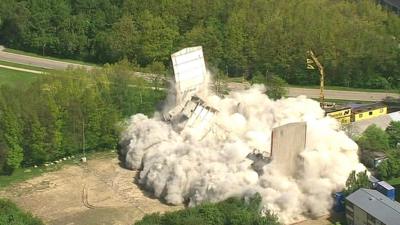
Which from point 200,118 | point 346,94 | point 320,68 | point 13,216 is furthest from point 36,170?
point 346,94

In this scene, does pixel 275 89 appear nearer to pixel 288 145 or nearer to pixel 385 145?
pixel 385 145

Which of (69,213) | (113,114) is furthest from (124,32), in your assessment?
(69,213)

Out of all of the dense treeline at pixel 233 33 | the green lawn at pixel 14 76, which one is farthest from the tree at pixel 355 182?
the green lawn at pixel 14 76

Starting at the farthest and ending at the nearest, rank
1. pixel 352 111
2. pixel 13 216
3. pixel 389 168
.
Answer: pixel 352 111 < pixel 389 168 < pixel 13 216

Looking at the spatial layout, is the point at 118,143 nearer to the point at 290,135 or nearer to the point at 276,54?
the point at 290,135

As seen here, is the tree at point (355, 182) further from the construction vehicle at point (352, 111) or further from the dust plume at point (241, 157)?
the construction vehicle at point (352, 111)

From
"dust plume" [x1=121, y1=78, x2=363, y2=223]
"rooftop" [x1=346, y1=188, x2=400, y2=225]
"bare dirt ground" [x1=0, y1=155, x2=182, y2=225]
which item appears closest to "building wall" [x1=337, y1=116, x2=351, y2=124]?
"dust plume" [x1=121, y1=78, x2=363, y2=223]

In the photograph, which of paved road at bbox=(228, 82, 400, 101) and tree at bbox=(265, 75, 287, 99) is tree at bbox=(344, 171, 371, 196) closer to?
tree at bbox=(265, 75, 287, 99)
